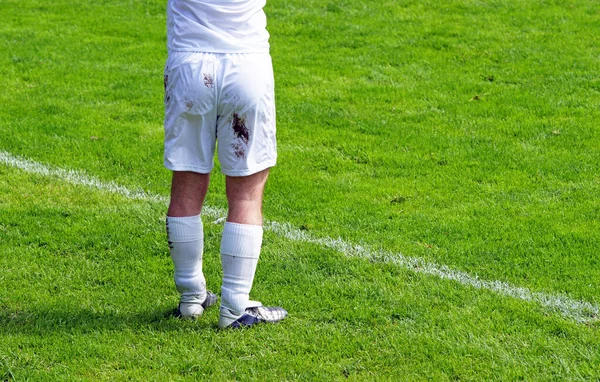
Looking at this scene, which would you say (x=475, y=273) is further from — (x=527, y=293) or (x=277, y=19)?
(x=277, y=19)

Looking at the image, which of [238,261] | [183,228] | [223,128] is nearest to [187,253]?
[183,228]

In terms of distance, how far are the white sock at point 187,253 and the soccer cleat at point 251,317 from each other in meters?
0.19

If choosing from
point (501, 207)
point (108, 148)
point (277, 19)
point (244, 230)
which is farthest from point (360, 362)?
point (277, 19)

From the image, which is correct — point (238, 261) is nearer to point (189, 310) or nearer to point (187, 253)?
point (187, 253)

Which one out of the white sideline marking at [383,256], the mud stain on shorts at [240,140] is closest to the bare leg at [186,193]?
Result: the mud stain on shorts at [240,140]

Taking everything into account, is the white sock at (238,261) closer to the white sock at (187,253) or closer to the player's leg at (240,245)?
the player's leg at (240,245)

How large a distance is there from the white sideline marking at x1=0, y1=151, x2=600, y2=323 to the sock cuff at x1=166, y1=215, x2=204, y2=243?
124 cm

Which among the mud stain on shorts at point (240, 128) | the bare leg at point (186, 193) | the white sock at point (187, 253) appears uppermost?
the mud stain on shorts at point (240, 128)

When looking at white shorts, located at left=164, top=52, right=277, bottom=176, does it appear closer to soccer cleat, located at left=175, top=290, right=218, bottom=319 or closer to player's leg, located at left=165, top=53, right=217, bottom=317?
player's leg, located at left=165, top=53, right=217, bottom=317

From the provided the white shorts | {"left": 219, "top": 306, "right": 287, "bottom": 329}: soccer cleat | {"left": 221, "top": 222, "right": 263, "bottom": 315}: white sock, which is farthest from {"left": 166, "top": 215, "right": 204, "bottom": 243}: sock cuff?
{"left": 219, "top": 306, "right": 287, "bottom": 329}: soccer cleat

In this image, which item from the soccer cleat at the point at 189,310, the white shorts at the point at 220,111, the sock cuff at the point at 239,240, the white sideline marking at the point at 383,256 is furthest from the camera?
the white sideline marking at the point at 383,256

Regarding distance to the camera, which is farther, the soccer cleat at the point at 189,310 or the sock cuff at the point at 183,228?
the soccer cleat at the point at 189,310

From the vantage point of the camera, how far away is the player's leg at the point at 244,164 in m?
4.03

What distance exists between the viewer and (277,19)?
10.8m
